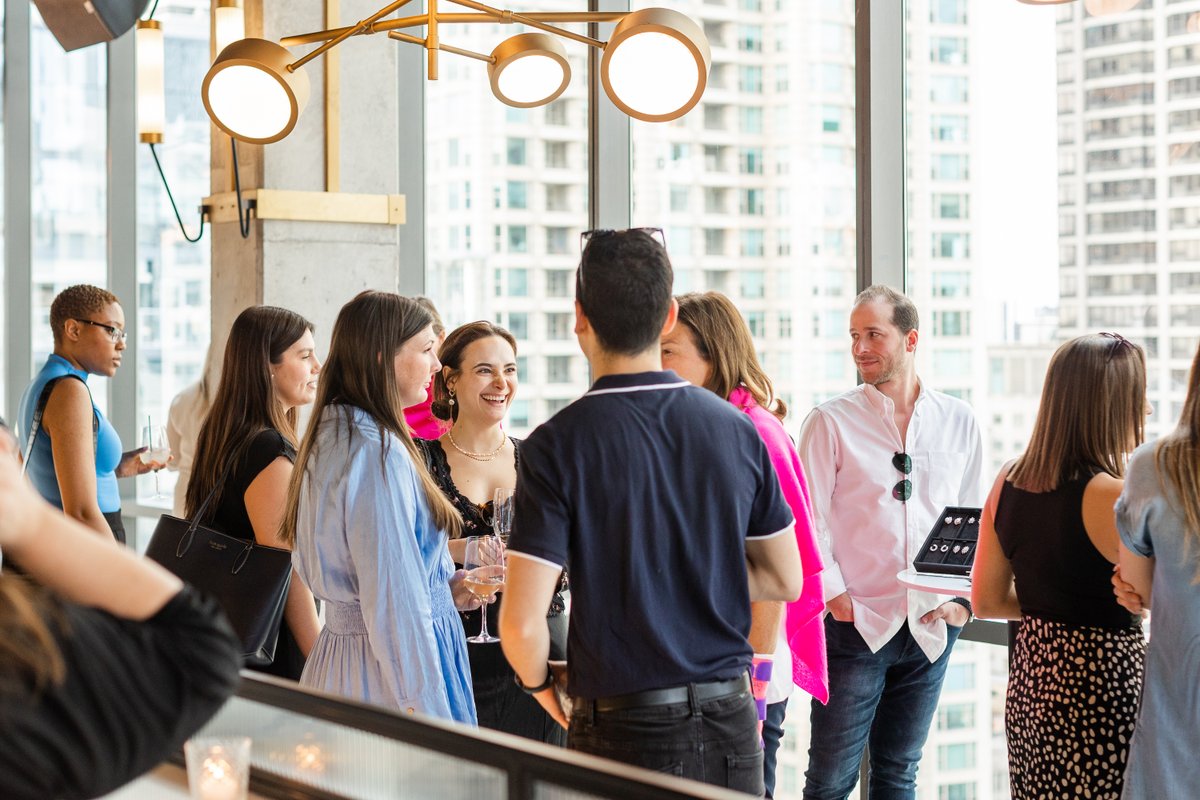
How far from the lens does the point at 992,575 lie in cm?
277

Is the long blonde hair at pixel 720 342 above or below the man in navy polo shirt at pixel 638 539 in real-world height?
above

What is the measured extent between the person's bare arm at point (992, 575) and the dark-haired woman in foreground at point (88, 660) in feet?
6.90

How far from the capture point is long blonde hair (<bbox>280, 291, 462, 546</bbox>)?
2.58m

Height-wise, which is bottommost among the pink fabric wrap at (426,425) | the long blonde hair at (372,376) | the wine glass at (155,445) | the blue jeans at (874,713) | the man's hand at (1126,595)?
the blue jeans at (874,713)

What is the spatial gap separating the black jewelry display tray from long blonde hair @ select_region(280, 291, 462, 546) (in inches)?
46.3

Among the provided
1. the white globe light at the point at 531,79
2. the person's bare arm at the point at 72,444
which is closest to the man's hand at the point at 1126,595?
the white globe light at the point at 531,79

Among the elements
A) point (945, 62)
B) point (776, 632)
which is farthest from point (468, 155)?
point (776, 632)

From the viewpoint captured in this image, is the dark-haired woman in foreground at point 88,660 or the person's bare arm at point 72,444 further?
the person's bare arm at point 72,444

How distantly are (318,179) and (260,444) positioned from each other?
219 cm

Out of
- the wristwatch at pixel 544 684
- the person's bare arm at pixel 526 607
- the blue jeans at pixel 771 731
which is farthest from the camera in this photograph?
the blue jeans at pixel 771 731

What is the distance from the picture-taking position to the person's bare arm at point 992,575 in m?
2.76

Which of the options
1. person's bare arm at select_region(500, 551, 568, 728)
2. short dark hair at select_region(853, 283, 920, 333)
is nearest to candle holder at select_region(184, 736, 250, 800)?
person's bare arm at select_region(500, 551, 568, 728)

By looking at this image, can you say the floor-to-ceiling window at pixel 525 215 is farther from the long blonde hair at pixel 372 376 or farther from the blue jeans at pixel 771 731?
the long blonde hair at pixel 372 376

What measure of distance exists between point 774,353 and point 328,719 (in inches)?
114
